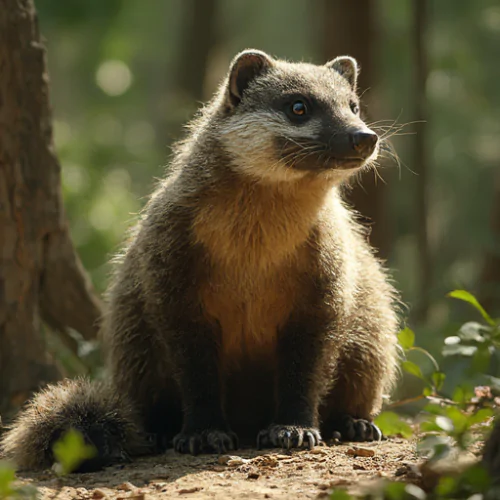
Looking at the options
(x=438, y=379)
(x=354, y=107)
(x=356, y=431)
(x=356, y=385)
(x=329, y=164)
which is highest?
(x=354, y=107)

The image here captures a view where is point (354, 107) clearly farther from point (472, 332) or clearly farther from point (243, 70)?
point (472, 332)

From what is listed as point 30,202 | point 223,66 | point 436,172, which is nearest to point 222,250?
point 30,202

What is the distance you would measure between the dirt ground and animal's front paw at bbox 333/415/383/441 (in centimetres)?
46

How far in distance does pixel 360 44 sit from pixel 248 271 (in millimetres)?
5843

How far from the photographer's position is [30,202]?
637 cm

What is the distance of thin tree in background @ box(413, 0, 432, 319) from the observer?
404 inches

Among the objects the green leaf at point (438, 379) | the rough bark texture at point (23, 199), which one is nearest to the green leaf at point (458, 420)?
the green leaf at point (438, 379)

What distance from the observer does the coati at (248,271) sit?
202 inches

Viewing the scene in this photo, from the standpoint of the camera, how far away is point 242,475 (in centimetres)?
448

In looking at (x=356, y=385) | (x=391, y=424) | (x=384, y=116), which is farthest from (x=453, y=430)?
(x=384, y=116)

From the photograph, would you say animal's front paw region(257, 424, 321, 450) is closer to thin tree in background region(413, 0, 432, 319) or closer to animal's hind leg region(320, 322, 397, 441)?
animal's hind leg region(320, 322, 397, 441)

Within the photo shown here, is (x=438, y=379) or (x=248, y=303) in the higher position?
(x=248, y=303)

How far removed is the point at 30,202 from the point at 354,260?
2.46 meters

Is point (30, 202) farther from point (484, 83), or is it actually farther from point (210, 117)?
point (484, 83)
